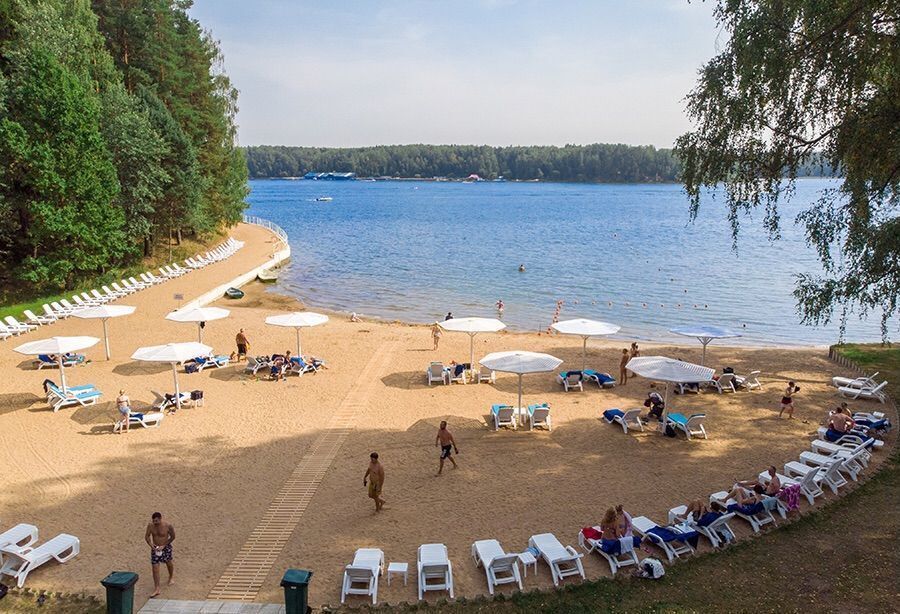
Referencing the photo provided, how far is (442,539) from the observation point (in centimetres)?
1014

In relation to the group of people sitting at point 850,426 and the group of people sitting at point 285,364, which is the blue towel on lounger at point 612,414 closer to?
the group of people sitting at point 850,426

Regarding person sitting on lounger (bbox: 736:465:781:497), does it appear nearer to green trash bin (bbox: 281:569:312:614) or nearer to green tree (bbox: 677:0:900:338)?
green tree (bbox: 677:0:900:338)

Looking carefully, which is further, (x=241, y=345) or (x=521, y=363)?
(x=241, y=345)

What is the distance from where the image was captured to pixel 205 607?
8273mm

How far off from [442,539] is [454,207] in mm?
125328

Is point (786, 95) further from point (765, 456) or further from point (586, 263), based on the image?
point (586, 263)

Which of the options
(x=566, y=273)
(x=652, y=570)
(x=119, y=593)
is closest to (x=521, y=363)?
(x=652, y=570)

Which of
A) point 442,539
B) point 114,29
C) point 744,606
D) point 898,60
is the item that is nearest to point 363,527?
point 442,539

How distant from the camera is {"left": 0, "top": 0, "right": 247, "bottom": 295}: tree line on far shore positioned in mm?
26547

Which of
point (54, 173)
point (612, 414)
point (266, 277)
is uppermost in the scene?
point (54, 173)

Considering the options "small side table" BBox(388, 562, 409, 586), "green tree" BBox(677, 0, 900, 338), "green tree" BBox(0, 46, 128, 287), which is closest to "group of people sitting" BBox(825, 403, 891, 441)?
"green tree" BBox(677, 0, 900, 338)

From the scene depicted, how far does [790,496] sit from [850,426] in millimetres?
4389

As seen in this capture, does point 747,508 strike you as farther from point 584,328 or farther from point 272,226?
point 272,226

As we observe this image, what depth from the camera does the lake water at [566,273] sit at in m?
33.9
